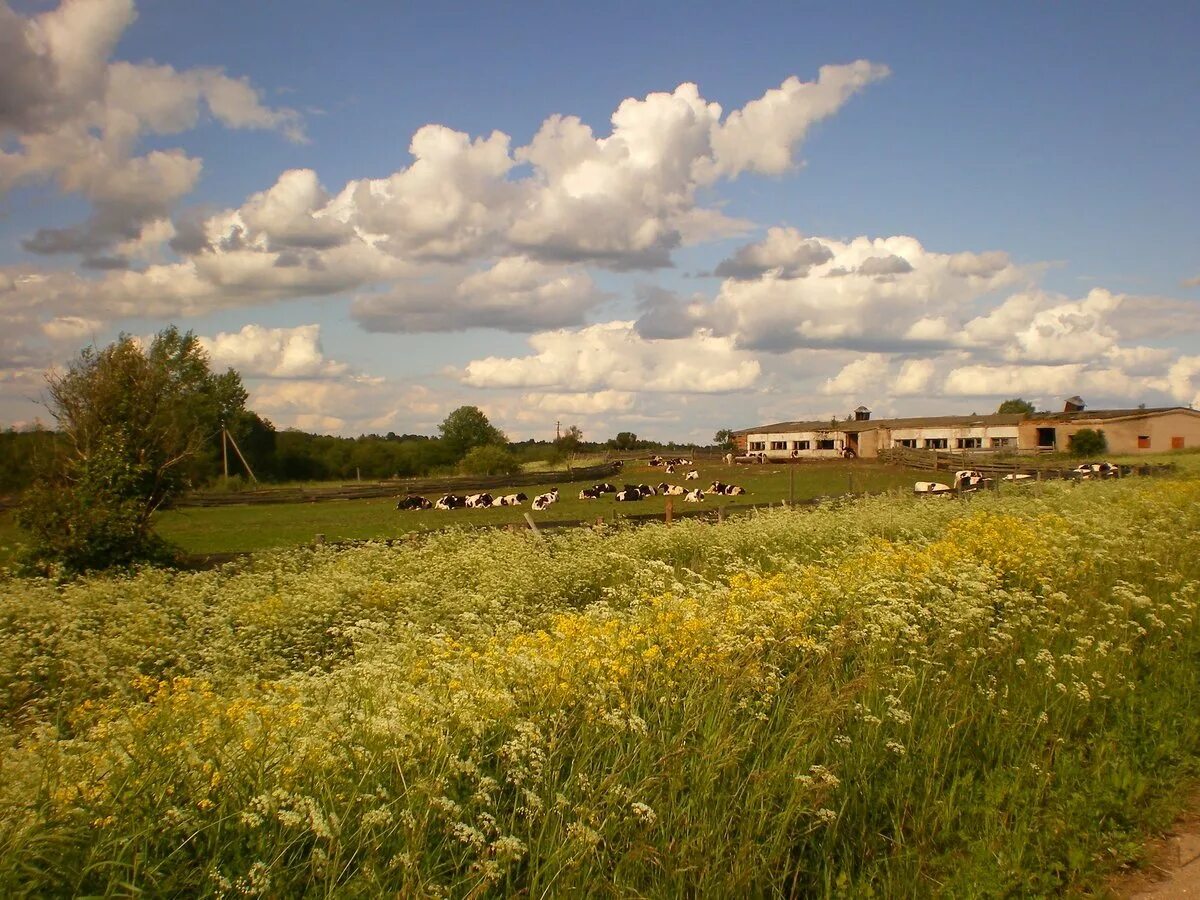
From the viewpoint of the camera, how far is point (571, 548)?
47.6 ft

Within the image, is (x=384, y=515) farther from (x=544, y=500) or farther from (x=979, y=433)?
(x=979, y=433)

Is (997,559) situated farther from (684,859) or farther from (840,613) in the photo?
(684,859)

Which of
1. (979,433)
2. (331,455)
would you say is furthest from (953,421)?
(331,455)

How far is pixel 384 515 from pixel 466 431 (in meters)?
61.7

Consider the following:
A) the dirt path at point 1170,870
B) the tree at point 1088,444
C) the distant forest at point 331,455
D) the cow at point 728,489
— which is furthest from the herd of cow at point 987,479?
the distant forest at point 331,455

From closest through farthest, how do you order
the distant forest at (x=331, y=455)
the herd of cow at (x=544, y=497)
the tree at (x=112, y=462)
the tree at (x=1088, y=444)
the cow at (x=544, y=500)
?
1. the tree at (x=112, y=462)
2. the cow at (x=544, y=500)
3. the herd of cow at (x=544, y=497)
4. the tree at (x=1088, y=444)
5. the distant forest at (x=331, y=455)

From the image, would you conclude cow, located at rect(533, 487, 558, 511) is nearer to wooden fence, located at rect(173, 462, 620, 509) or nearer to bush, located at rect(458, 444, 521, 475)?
wooden fence, located at rect(173, 462, 620, 509)

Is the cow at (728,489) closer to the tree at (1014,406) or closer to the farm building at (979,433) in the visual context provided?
the farm building at (979,433)

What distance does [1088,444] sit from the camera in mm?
60031

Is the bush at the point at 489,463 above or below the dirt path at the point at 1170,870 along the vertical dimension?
above

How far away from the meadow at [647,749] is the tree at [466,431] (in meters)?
80.6

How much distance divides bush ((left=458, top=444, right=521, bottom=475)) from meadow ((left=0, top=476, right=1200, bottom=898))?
5343 cm

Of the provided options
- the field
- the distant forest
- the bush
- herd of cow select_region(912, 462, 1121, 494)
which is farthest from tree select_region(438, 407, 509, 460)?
herd of cow select_region(912, 462, 1121, 494)

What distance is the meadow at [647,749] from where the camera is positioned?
143 inches
